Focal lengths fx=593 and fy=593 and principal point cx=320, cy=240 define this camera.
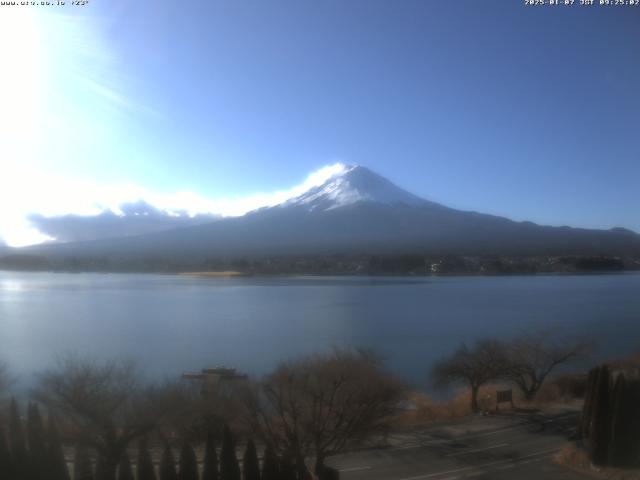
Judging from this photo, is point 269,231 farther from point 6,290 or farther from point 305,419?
point 305,419

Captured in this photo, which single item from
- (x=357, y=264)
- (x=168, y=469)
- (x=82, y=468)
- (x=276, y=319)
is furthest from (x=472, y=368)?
(x=357, y=264)

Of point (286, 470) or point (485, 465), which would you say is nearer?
point (286, 470)

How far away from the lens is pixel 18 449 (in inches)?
147

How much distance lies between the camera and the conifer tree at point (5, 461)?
3658 millimetres

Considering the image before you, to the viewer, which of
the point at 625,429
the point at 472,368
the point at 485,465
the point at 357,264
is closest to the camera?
the point at 625,429

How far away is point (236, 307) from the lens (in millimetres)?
16109

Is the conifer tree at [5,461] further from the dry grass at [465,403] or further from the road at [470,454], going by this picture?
the dry grass at [465,403]

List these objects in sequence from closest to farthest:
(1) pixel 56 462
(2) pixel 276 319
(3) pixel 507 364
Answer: (1) pixel 56 462 < (3) pixel 507 364 < (2) pixel 276 319

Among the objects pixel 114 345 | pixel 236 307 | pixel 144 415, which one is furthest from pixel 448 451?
pixel 236 307

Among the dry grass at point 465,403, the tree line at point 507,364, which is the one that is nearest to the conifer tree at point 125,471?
the dry grass at point 465,403

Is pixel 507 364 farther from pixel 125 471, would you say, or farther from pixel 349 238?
pixel 349 238

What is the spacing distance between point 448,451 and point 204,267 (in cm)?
2287

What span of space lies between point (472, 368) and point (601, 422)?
3506mm

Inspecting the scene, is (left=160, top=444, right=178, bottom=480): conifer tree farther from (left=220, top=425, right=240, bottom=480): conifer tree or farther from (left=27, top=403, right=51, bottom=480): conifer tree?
(left=27, top=403, right=51, bottom=480): conifer tree
